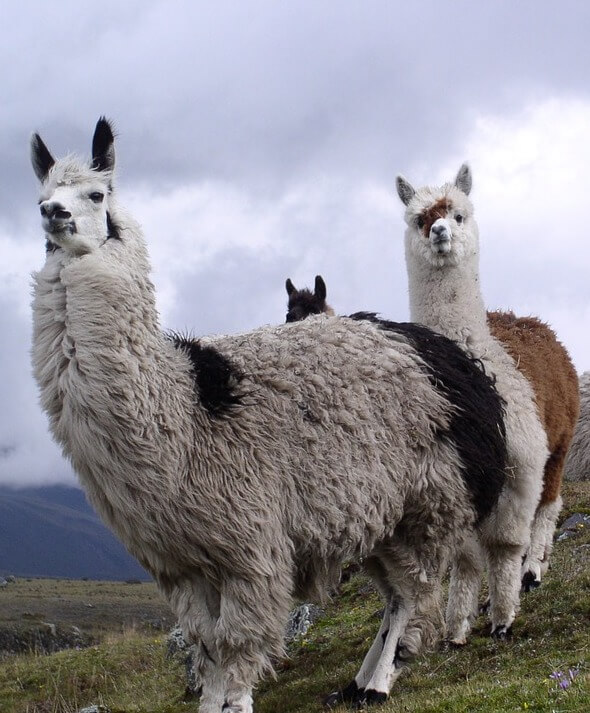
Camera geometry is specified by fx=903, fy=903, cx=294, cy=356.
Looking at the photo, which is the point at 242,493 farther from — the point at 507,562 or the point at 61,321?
the point at 507,562

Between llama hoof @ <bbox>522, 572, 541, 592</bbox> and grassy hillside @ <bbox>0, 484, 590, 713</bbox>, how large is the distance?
0.35 ft

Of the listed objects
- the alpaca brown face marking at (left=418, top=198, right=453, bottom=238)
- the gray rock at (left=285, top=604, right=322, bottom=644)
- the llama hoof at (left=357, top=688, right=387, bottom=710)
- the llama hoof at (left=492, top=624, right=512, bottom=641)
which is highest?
the alpaca brown face marking at (left=418, top=198, right=453, bottom=238)

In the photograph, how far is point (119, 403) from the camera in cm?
510

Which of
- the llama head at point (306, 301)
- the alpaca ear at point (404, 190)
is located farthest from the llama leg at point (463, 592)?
the llama head at point (306, 301)

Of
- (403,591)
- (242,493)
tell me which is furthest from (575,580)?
Result: (242,493)

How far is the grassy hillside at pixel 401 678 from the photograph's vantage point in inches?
197

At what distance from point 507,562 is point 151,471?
3.40 m

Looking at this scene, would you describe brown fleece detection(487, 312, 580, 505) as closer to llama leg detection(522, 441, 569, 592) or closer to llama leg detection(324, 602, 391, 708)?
llama leg detection(522, 441, 569, 592)

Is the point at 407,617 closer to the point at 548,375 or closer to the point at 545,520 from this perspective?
the point at 548,375

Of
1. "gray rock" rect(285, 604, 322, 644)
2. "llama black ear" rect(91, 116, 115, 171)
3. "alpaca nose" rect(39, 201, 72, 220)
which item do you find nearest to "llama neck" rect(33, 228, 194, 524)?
"alpaca nose" rect(39, 201, 72, 220)

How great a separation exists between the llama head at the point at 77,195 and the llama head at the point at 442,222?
3464 millimetres

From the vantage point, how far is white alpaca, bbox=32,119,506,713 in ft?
16.9

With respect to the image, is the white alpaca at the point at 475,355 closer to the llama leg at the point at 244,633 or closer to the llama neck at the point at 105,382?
the llama leg at the point at 244,633

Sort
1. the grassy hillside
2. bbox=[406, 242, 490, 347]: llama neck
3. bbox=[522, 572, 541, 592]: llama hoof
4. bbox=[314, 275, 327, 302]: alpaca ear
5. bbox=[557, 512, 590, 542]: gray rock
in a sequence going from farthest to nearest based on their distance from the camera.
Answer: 1. bbox=[314, 275, 327, 302]: alpaca ear
2. bbox=[557, 512, 590, 542]: gray rock
3. bbox=[522, 572, 541, 592]: llama hoof
4. bbox=[406, 242, 490, 347]: llama neck
5. the grassy hillside
